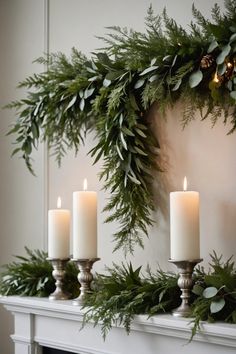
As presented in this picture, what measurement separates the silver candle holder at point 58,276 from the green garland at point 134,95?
0.69 ft

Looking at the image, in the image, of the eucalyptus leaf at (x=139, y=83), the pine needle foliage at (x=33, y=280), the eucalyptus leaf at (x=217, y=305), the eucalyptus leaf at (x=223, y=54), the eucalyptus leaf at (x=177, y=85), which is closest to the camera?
the eucalyptus leaf at (x=217, y=305)

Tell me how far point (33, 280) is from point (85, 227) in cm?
36

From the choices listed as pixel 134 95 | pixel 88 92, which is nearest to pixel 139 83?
pixel 134 95

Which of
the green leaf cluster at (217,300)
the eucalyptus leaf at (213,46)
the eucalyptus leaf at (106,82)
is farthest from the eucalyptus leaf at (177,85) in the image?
the green leaf cluster at (217,300)

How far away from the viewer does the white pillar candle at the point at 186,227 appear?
1.73 meters

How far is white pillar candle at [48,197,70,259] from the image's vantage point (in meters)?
2.14

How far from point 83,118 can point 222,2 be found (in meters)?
0.62

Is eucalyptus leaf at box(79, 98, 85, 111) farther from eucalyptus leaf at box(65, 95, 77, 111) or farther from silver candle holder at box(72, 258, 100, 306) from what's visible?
silver candle holder at box(72, 258, 100, 306)

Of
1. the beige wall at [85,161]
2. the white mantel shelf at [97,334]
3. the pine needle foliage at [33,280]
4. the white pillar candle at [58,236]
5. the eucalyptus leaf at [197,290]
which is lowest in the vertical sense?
the white mantel shelf at [97,334]

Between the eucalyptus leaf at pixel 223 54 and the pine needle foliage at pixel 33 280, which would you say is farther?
the pine needle foliage at pixel 33 280

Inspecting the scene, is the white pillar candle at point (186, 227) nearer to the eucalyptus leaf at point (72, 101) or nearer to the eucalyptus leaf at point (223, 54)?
the eucalyptus leaf at point (223, 54)

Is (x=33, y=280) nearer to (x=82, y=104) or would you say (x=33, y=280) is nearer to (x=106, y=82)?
(x=82, y=104)

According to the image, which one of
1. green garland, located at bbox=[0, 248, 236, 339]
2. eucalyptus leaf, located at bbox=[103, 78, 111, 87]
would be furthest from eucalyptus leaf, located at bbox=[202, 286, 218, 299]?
eucalyptus leaf, located at bbox=[103, 78, 111, 87]

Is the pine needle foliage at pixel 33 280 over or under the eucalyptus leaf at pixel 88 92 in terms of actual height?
under
